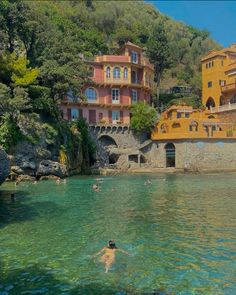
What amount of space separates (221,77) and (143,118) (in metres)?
16.0

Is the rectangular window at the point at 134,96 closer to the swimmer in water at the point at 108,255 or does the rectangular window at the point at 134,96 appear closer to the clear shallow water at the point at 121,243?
the clear shallow water at the point at 121,243

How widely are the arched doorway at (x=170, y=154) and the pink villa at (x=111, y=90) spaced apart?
802 cm

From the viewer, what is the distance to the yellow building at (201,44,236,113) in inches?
2334

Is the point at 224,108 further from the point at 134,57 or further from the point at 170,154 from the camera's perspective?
the point at 134,57

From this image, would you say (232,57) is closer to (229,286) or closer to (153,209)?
(153,209)

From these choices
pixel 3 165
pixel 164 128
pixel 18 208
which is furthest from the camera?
pixel 164 128

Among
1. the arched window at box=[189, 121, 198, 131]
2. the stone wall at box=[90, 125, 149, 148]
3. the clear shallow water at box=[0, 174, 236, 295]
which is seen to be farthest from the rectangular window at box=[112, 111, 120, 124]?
the clear shallow water at box=[0, 174, 236, 295]

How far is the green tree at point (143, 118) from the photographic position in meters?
53.4

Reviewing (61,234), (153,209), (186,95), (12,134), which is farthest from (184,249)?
(186,95)

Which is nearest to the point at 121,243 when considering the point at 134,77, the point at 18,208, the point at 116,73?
the point at 18,208

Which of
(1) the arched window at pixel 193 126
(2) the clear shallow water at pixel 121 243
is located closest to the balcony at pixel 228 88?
(1) the arched window at pixel 193 126

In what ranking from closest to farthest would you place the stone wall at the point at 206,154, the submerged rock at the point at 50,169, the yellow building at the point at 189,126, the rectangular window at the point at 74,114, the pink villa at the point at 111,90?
the submerged rock at the point at 50,169 < the stone wall at the point at 206,154 < the yellow building at the point at 189,126 < the rectangular window at the point at 74,114 < the pink villa at the point at 111,90

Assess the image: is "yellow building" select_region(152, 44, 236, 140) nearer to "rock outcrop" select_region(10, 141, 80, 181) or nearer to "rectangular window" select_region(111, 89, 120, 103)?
"rectangular window" select_region(111, 89, 120, 103)

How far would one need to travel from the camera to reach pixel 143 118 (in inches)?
2104
